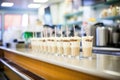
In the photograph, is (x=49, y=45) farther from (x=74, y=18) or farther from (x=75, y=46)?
(x=74, y=18)

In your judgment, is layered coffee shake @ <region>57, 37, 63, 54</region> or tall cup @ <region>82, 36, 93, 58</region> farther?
layered coffee shake @ <region>57, 37, 63, 54</region>

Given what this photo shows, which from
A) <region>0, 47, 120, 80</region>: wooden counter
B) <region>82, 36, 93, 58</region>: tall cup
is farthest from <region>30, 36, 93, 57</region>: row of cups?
<region>0, 47, 120, 80</region>: wooden counter

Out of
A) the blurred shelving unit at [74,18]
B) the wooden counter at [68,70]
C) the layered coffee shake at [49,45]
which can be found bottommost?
the wooden counter at [68,70]

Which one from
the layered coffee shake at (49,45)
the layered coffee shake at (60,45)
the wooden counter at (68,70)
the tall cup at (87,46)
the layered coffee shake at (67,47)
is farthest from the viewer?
the layered coffee shake at (49,45)

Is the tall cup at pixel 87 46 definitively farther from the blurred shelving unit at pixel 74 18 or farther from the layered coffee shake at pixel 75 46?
the blurred shelving unit at pixel 74 18

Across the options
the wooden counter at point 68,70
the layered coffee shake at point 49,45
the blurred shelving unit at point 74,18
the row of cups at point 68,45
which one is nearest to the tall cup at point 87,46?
the row of cups at point 68,45

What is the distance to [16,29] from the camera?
15.2 feet

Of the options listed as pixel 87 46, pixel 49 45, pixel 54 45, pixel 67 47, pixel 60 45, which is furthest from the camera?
pixel 49 45

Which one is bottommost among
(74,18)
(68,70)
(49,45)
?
(68,70)

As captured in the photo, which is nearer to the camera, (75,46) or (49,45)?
(75,46)

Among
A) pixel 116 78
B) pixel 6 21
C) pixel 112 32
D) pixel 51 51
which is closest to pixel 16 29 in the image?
pixel 112 32

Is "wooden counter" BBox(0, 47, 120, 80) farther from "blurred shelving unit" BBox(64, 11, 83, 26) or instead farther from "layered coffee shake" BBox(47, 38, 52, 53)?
"blurred shelving unit" BBox(64, 11, 83, 26)

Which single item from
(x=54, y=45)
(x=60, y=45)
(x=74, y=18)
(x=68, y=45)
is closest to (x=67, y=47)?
(x=68, y=45)

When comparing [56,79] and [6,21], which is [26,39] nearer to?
[56,79]
